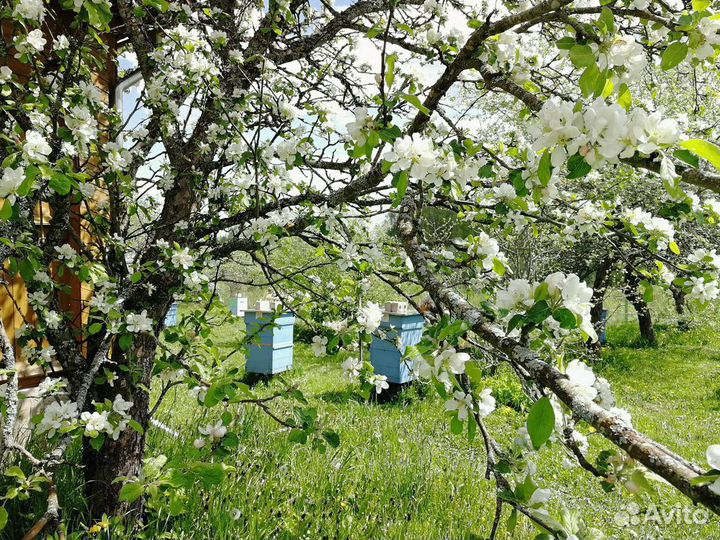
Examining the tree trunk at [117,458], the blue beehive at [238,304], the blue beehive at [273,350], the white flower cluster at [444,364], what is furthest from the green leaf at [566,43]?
the blue beehive at [238,304]

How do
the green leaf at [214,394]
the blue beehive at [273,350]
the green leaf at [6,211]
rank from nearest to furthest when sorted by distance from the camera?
the green leaf at [6,211] < the green leaf at [214,394] < the blue beehive at [273,350]

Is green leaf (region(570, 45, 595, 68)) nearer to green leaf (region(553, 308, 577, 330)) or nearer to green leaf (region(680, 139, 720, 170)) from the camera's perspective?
green leaf (region(680, 139, 720, 170))

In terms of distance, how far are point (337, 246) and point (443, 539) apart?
167 cm

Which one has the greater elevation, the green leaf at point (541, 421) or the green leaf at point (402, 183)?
the green leaf at point (402, 183)

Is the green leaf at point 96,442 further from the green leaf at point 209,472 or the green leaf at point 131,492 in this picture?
the green leaf at point 209,472

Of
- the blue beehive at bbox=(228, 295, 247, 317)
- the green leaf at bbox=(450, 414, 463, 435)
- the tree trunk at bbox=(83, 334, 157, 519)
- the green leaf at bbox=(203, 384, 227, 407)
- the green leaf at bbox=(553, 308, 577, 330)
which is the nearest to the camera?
the green leaf at bbox=(553, 308, 577, 330)

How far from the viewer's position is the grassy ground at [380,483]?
261 cm

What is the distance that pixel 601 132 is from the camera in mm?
817

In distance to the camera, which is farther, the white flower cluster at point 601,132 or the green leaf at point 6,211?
the green leaf at point 6,211

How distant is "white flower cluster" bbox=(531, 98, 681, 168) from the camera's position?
0.78m

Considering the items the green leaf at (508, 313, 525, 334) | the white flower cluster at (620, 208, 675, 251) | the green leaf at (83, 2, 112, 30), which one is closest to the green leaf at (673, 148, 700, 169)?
the green leaf at (508, 313, 525, 334)

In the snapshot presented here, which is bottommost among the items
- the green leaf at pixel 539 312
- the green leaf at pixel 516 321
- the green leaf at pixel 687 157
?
the green leaf at pixel 516 321

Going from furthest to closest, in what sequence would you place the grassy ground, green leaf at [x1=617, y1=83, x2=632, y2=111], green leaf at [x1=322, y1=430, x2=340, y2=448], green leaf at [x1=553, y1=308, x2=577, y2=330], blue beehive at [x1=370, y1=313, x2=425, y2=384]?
blue beehive at [x1=370, y1=313, x2=425, y2=384], the grassy ground, green leaf at [x1=322, y1=430, x2=340, y2=448], green leaf at [x1=617, y1=83, x2=632, y2=111], green leaf at [x1=553, y1=308, x2=577, y2=330]

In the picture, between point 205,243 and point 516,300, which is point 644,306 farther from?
point 516,300
